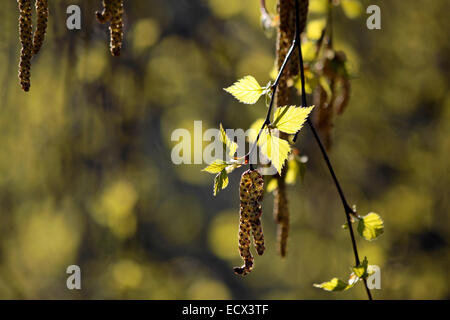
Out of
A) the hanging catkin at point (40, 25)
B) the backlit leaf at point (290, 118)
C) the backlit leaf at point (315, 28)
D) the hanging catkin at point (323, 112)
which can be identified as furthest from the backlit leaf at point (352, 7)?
the hanging catkin at point (40, 25)

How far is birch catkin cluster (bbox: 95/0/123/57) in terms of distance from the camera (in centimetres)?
53

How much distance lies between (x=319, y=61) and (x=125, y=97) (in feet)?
4.88

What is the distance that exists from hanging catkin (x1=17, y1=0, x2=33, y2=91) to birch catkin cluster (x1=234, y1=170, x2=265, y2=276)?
272 mm

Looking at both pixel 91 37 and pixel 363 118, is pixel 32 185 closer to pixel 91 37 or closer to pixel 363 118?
A: pixel 91 37

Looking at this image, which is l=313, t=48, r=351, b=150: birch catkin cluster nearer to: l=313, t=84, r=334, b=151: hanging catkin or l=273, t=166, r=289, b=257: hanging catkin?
l=313, t=84, r=334, b=151: hanging catkin

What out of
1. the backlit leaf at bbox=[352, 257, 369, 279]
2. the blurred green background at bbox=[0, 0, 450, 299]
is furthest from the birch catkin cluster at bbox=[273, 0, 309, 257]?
the blurred green background at bbox=[0, 0, 450, 299]

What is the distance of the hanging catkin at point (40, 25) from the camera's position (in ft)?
1.91

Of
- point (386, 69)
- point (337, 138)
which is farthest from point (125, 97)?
point (386, 69)

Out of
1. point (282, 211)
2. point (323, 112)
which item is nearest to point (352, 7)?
point (323, 112)

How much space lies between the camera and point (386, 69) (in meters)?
2.20

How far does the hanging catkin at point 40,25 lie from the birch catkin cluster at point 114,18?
0.31ft

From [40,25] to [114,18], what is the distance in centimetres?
11

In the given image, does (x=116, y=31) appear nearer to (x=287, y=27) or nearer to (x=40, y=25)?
(x=40, y=25)

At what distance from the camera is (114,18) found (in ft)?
1.82
